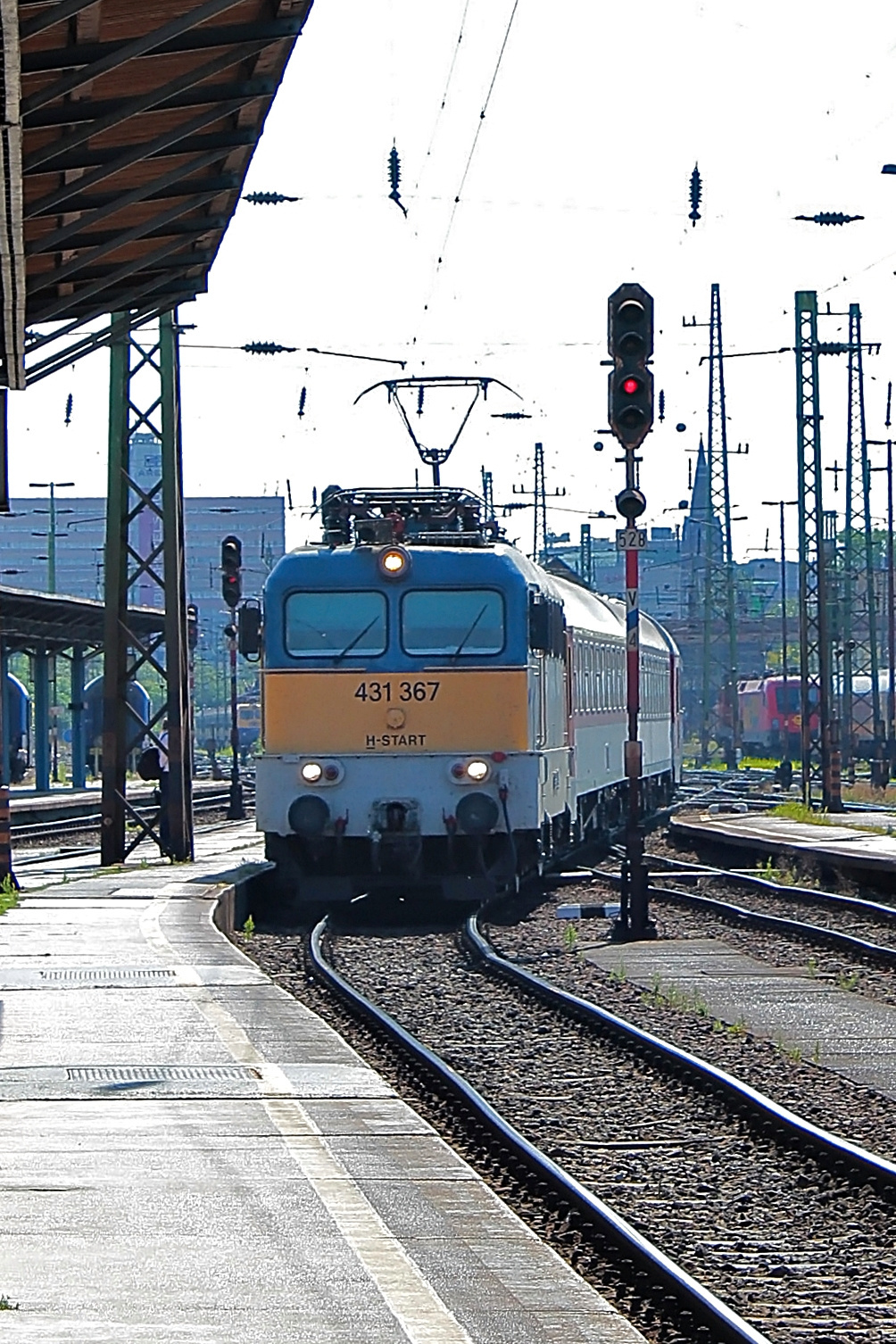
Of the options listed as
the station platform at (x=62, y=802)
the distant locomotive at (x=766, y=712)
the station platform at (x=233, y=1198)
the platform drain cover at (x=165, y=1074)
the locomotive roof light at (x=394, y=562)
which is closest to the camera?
the station platform at (x=233, y=1198)

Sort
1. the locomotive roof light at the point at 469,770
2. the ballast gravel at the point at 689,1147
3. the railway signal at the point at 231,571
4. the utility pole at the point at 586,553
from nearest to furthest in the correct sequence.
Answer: the ballast gravel at the point at 689,1147 < the locomotive roof light at the point at 469,770 < the railway signal at the point at 231,571 < the utility pole at the point at 586,553

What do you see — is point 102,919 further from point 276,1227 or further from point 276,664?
point 276,1227

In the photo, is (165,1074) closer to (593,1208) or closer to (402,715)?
(593,1208)

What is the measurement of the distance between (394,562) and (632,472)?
10.8 ft

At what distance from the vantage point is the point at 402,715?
64.7ft

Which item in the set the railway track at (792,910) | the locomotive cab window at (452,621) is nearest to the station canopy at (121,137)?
the locomotive cab window at (452,621)

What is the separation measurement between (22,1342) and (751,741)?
256ft

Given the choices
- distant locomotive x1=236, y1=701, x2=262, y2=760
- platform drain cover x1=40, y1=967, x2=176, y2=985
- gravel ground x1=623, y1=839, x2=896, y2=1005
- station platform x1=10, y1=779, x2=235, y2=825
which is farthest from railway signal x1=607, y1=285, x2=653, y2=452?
distant locomotive x1=236, y1=701, x2=262, y2=760

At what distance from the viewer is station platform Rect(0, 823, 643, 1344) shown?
5965 millimetres

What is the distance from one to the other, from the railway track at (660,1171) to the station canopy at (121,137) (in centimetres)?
469

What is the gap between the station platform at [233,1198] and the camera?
5.96 metres

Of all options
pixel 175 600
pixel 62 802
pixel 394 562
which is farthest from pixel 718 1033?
pixel 62 802

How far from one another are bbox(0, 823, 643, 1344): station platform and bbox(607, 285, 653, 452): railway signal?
5626 millimetres

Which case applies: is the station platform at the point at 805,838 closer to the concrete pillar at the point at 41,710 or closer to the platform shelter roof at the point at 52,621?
the platform shelter roof at the point at 52,621
